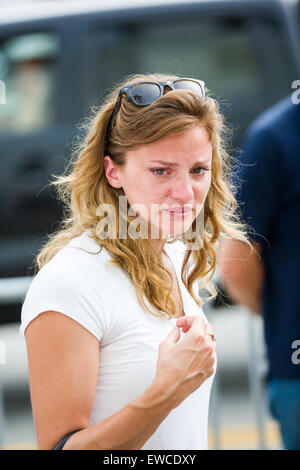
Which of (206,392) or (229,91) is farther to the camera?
(229,91)

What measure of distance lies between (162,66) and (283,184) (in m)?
2.39

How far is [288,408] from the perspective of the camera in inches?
85.0

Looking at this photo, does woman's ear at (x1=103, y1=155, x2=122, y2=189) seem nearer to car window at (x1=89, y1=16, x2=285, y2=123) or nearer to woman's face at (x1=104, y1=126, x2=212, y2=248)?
woman's face at (x1=104, y1=126, x2=212, y2=248)

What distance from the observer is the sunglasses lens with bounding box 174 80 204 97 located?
4.39ft

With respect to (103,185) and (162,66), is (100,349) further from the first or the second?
(162,66)

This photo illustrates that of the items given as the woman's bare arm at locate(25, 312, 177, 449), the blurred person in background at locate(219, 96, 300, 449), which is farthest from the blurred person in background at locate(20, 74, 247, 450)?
the blurred person in background at locate(219, 96, 300, 449)

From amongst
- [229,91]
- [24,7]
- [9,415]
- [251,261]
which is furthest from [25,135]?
[251,261]

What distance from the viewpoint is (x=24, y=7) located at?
4.55m

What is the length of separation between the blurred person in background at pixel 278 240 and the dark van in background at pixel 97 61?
2.18 m

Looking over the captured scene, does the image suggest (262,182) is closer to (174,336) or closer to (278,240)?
(278,240)

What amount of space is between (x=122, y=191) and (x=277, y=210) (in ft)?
3.02

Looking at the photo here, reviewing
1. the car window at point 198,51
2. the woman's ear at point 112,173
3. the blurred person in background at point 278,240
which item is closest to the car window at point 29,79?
the car window at point 198,51

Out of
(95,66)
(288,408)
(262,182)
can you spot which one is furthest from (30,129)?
(288,408)

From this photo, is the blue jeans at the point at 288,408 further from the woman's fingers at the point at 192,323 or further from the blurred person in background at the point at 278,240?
the woman's fingers at the point at 192,323
